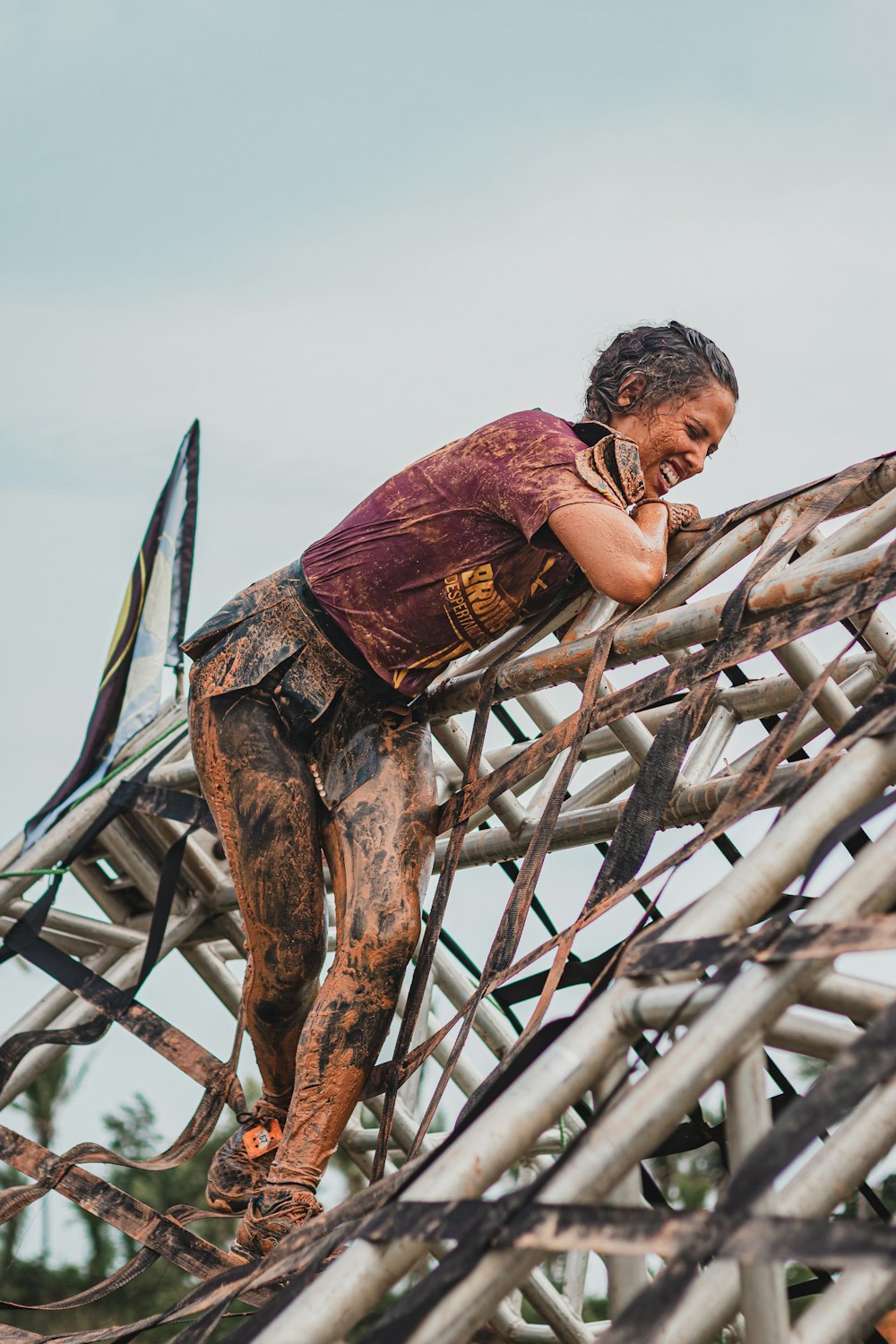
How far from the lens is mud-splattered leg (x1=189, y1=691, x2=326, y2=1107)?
3.48 meters

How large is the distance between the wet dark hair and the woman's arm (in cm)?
46

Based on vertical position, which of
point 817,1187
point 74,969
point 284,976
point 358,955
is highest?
point 74,969

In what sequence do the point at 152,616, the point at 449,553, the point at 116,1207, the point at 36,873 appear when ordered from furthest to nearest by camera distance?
the point at 152,616 < the point at 36,873 < the point at 116,1207 < the point at 449,553

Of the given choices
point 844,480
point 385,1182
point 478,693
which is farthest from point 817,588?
point 385,1182

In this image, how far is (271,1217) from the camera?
309cm

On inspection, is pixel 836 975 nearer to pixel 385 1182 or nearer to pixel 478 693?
pixel 385 1182

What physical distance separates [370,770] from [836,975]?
5.58 feet

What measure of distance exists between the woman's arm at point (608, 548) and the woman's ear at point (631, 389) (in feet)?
1.52

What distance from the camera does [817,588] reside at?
9.53 feet

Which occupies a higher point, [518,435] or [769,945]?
[518,435]

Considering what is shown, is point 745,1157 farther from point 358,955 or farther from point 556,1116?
point 358,955

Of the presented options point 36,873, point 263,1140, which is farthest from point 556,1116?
point 36,873

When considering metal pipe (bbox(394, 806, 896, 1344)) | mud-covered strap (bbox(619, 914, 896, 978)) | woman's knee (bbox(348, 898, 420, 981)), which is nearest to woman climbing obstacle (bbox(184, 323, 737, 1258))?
woman's knee (bbox(348, 898, 420, 981))

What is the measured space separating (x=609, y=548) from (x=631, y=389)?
0.57m
